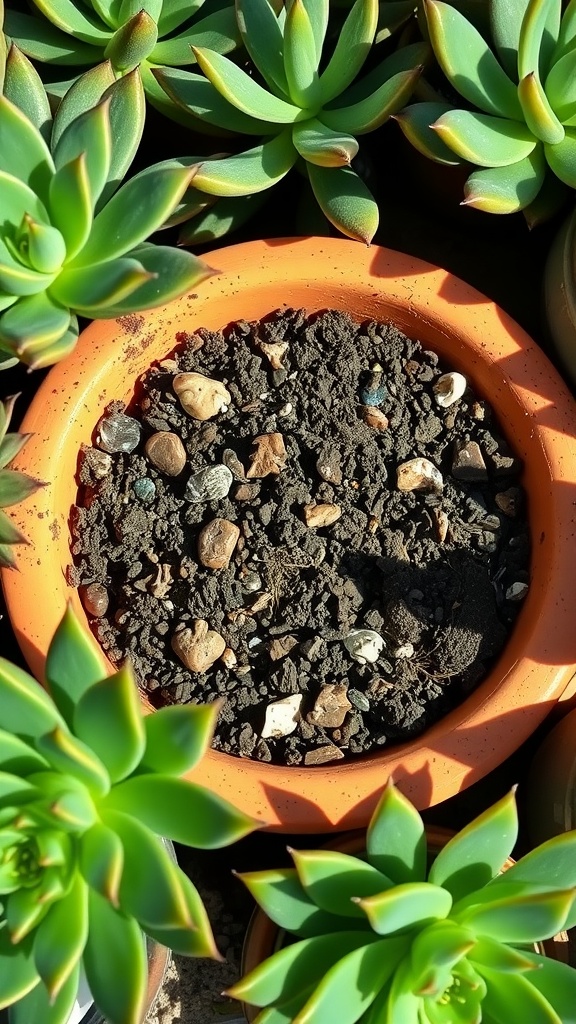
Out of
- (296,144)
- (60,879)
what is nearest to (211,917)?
(60,879)

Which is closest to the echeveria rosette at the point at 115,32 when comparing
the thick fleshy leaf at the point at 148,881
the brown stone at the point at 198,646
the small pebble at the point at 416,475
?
the small pebble at the point at 416,475

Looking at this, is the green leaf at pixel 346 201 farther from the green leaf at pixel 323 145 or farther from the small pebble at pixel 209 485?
the small pebble at pixel 209 485

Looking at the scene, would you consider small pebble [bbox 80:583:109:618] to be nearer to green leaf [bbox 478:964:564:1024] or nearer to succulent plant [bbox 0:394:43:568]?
succulent plant [bbox 0:394:43:568]

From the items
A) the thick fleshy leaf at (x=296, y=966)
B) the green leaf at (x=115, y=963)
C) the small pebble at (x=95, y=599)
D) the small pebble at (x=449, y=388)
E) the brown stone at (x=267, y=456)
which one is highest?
the small pebble at (x=449, y=388)

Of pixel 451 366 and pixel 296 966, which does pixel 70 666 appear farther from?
pixel 451 366

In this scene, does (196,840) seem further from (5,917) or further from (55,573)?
(55,573)
